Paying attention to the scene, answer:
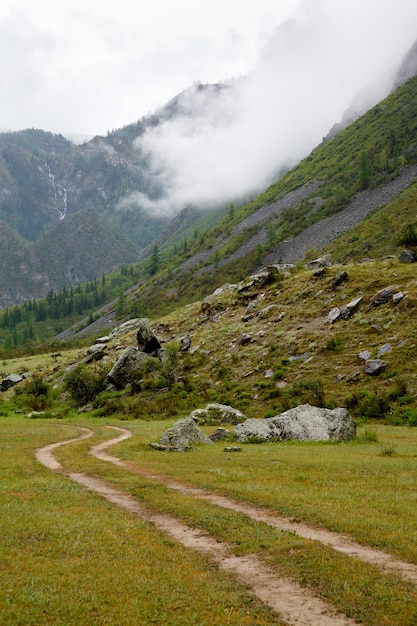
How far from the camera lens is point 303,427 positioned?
41.1 m

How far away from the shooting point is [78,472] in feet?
93.4

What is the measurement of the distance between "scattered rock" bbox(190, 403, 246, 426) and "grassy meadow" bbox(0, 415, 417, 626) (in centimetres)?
2365

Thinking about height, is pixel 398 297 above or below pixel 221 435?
above

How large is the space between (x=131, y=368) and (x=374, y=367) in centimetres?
4506

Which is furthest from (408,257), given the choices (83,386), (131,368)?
(83,386)

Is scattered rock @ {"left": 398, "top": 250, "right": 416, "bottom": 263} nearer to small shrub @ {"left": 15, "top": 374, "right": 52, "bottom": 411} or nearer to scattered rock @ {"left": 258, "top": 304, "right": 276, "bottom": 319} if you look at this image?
scattered rock @ {"left": 258, "top": 304, "right": 276, "bottom": 319}

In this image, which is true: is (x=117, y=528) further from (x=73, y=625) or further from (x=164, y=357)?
(x=164, y=357)

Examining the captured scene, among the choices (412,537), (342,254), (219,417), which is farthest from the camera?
(342,254)

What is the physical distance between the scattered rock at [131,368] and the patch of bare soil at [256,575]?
5935 cm

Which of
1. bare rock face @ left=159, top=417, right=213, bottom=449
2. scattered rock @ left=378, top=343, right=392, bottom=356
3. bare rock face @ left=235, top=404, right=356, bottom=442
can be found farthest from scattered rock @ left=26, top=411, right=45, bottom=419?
scattered rock @ left=378, top=343, right=392, bottom=356

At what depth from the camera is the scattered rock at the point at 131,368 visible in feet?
266

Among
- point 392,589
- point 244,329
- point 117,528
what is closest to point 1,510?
point 117,528

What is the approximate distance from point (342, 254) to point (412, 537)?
428 feet

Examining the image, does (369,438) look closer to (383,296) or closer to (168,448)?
(168,448)
